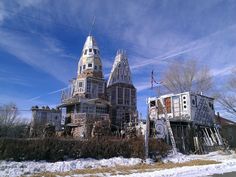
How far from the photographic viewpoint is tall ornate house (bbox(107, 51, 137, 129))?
38.0 meters

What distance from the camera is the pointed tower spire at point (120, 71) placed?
41812 mm

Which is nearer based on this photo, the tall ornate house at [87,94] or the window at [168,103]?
the window at [168,103]

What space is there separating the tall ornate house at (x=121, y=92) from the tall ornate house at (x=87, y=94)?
78.0 inches

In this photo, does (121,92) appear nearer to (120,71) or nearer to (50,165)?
(120,71)

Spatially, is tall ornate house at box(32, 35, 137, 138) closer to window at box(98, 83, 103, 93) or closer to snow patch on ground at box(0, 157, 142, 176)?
window at box(98, 83, 103, 93)

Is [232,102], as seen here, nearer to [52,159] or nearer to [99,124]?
[99,124]

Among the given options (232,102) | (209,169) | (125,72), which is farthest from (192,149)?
(125,72)

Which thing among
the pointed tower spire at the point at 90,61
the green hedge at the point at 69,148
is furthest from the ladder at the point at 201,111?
the pointed tower spire at the point at 90,61

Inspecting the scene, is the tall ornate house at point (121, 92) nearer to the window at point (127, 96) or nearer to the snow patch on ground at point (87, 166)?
the window at point (127, 96)

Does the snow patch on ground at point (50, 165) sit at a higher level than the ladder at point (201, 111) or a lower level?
lower

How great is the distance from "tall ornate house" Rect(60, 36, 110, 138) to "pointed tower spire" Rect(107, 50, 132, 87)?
326 cm

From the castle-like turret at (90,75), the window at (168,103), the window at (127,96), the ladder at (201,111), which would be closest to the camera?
the ladder at (201,111)

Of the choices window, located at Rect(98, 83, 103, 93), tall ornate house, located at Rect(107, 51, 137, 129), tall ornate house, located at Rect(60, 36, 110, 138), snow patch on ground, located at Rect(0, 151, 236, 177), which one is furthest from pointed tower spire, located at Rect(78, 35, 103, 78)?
snow patch on ground, located at Rect(0, 151, 236, 177)

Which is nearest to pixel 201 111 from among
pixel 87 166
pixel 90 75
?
pixel 90 75
